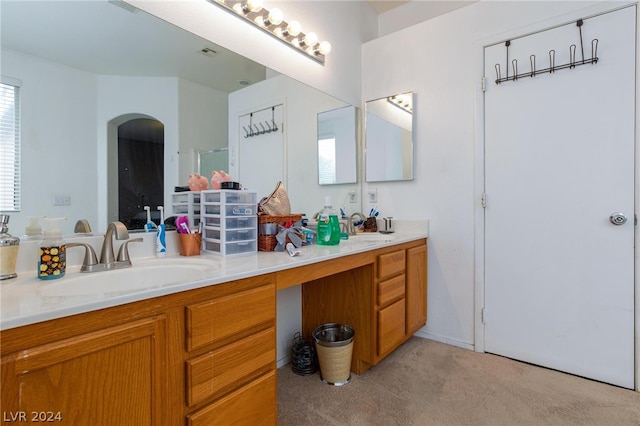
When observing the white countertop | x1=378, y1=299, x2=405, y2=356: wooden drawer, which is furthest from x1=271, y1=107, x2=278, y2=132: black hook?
x1=378, y1=299, x2=405, y2=356: wooden drawer

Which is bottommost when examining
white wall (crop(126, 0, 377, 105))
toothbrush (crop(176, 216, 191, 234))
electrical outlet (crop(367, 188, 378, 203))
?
toothbrush (crop(176, 216, 191, 234))

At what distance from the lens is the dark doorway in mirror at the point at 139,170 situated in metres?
1.32

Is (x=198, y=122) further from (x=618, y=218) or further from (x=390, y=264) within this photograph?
(x=618, y=218)

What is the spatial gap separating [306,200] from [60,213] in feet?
4.58

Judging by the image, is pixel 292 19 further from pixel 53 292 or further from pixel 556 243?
pixel 556 243

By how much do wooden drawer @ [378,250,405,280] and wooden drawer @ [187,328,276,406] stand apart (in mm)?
826

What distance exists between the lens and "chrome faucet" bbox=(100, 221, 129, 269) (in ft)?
3.78

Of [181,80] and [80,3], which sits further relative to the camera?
[181,80]

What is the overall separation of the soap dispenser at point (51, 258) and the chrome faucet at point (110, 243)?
0.12 meters

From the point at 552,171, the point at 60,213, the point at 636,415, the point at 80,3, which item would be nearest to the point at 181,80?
the point at 80,3

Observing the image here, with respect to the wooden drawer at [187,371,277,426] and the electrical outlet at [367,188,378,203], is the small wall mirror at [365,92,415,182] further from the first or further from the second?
the wooden drawer at [187,371,277,426]

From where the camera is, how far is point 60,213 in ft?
3.76

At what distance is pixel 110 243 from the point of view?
1.18m

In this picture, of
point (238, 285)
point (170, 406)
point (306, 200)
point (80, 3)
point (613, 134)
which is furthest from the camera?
point (306, 200)
